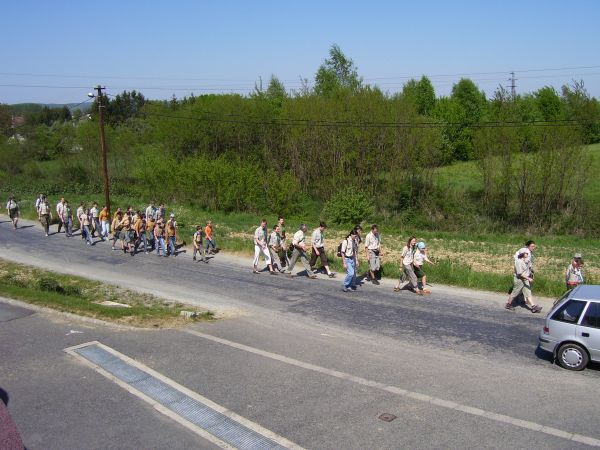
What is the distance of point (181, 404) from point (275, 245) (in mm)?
10117

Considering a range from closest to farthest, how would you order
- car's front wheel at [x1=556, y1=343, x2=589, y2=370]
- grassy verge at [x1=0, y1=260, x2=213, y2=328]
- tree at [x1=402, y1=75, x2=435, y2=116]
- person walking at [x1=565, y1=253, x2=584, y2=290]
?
1. car's front wheel at [x1=556, y1=343, x2=589, y2=370]
2. grassy verge at [x1=0, y1=260, x2=213, y2=328]
3. person walking at [x1=565, y1=253, x2=584, y2=290]
4. tree at [x1=402, y1=75, x2=435, y2=116]

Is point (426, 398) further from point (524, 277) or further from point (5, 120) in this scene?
point (5, 120)

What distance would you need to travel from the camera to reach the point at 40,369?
33.8 feet

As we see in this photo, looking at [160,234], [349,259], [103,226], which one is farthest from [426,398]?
[103,226]

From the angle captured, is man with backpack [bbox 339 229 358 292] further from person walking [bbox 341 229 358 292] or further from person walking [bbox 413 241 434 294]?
person walking [bbox 413 241 434 294]

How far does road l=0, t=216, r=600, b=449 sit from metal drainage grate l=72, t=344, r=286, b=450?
259 millimetres

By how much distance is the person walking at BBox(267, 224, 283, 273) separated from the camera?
737 inches

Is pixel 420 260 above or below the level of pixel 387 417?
above

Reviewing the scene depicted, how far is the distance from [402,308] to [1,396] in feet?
29.2

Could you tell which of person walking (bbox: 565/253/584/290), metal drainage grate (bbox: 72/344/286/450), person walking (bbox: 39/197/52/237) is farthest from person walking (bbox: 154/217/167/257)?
person walking (bbox: 565/253/584/290)

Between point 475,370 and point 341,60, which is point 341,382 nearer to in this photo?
point 475,370

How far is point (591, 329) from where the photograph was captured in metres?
10.1

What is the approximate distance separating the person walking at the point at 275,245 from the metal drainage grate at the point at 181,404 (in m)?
8.18

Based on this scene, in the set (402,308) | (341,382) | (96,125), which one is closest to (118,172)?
(96,125)
